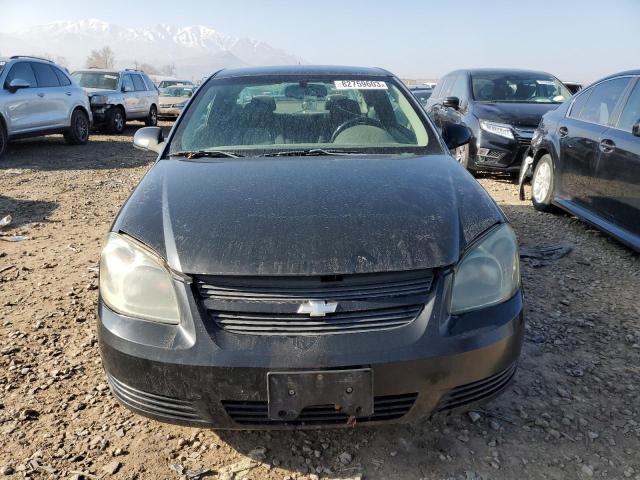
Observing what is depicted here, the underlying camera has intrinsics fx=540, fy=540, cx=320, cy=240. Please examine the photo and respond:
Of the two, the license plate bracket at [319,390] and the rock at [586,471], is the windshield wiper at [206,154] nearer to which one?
the license plate bracket at [319,390]

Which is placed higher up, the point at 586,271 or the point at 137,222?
the point at 137,222

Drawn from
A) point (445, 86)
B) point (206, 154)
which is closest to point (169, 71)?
point (445, 86)

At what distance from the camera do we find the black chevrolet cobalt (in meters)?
1.75

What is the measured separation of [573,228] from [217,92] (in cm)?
373

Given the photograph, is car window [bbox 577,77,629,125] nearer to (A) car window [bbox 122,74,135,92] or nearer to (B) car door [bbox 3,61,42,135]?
(B) car door [bbox 3,61,42,135]

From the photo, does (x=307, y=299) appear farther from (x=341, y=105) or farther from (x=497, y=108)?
(x=497, y=108)

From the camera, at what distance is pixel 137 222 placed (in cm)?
212

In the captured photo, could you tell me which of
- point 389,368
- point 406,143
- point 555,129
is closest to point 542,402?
point 389,368

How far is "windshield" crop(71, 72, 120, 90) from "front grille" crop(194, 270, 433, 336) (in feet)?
44.9

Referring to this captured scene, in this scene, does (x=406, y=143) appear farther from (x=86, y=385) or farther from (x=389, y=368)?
(x=86, y=385)

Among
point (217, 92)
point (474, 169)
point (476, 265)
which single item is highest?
point (217, 92)

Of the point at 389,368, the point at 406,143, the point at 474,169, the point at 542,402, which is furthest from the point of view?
the point at 474,169

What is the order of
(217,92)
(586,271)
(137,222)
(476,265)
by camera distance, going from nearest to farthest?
(476,265) → (137,222) → (217,92) → (586,271)

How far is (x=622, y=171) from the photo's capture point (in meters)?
4.20
